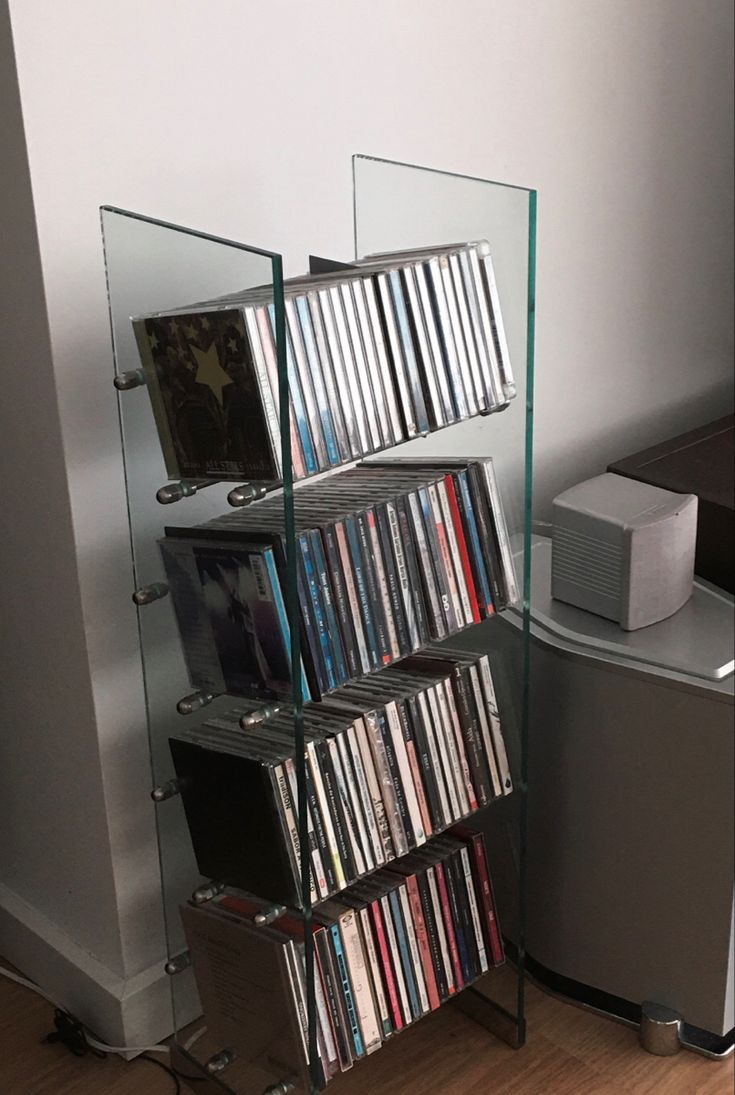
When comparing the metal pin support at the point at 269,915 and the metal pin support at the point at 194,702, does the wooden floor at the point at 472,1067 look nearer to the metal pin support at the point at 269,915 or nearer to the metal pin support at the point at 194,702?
the metal pin support at the point at 269,915

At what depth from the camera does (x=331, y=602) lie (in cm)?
147

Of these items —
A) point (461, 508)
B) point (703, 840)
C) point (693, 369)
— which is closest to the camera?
point (461, 508)

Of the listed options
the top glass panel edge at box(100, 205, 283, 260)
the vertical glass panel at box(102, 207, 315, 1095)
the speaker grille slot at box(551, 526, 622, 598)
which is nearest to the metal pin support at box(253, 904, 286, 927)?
the vertical glass panel at box(102, 207, 315, 1095)

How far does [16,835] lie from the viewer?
2.04 meters

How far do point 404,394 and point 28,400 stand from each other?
1.65ft

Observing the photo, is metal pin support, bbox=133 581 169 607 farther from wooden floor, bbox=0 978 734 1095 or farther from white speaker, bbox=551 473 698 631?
wooden floor, bbox=0 978 734 1095

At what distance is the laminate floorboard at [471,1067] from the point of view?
180 cm

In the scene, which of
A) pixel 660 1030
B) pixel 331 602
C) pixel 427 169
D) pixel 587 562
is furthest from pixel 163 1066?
pixel 427 169

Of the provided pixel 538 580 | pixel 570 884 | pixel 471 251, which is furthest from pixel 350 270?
pixel 570 884

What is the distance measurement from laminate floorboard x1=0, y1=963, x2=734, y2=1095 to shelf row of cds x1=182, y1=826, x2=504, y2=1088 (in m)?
0.14

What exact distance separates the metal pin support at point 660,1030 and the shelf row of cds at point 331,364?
910 millimetres

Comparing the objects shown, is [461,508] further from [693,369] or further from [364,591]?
[693,369]

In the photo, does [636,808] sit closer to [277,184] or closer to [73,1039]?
[73,1039]

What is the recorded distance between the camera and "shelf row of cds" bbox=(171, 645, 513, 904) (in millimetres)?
1535
